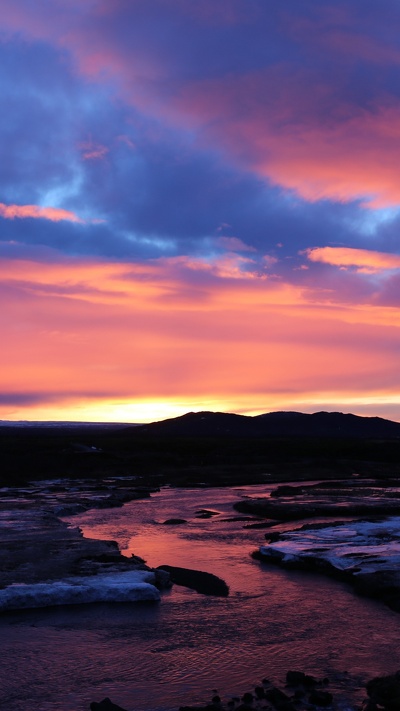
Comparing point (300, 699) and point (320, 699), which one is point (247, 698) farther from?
point (320, 699)

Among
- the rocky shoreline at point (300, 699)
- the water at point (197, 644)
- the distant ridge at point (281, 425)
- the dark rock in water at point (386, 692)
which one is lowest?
the water at point (197, 644)

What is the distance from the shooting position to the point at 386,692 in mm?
10656

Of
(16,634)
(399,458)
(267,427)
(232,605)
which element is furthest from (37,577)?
(267,427)

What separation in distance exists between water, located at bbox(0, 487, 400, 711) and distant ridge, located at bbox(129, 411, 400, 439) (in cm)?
13503

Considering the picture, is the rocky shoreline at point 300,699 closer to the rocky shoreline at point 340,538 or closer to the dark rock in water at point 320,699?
the dark rock in water at point 320,699

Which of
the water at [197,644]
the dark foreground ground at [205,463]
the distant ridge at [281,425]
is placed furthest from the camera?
the distant ridge at [281,425]

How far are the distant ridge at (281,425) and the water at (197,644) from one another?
135033 mm

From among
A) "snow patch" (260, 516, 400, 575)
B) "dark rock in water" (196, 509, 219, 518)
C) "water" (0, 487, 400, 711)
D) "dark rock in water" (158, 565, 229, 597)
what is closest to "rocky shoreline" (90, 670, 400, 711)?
"water" (0, 487, 400, 711)

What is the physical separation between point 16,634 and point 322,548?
10544mm

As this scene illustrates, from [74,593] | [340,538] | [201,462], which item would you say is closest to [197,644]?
[74,593]

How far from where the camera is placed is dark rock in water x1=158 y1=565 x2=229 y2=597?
18.2 metres

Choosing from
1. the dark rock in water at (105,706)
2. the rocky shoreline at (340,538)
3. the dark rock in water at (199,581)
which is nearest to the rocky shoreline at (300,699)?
the dark rock in water at (105,706)

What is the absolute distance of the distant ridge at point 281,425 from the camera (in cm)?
15600

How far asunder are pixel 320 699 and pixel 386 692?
101cm
